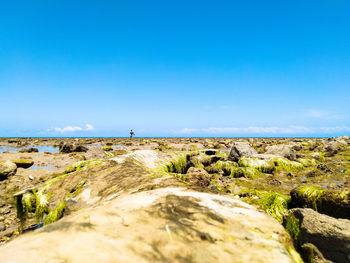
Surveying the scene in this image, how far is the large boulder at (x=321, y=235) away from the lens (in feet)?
9.00

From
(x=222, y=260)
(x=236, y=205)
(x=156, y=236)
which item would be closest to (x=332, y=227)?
(x=236, y=205)

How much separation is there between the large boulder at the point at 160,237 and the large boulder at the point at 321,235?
0.45 m

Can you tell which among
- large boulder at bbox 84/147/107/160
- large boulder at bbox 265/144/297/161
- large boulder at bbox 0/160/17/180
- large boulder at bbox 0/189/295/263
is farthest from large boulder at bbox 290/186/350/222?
large boulder at bbox 0/160/17/180

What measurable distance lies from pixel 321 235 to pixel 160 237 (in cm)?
267

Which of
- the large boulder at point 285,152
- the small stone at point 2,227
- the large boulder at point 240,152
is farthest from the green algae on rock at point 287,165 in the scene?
the small stone at point 2,227

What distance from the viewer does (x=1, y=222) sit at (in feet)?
18.2

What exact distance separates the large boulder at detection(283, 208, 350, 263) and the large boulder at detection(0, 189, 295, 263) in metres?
0.45

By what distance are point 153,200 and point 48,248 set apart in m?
1.78

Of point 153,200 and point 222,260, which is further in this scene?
point 153,200

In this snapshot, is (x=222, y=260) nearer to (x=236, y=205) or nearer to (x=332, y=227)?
(x=236, y=205)

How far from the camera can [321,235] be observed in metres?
2.92

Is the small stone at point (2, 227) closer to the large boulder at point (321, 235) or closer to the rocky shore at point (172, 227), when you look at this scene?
the rocky shore at point (172, 227)

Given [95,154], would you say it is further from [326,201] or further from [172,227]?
[326,201]

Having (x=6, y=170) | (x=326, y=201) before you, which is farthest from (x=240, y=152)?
(x=6, y=170)
